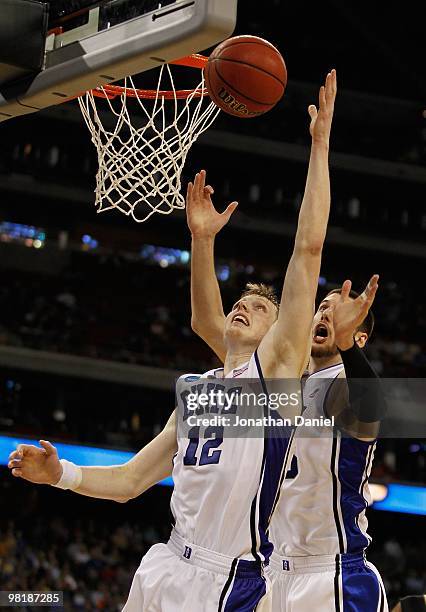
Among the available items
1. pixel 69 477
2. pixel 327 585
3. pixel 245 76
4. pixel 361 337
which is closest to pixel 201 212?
pixel 245 76

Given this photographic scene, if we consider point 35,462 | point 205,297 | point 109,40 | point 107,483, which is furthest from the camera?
point 205,297

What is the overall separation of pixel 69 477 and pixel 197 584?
70cm

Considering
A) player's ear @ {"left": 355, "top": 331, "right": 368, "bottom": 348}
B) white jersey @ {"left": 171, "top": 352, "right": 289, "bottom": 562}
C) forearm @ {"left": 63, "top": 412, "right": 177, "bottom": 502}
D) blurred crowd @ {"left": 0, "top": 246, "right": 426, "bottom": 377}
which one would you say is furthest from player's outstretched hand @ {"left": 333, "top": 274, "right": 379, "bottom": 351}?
blurred crowd @ {"left": 0, "top": 246, "right": 426, "bottom": 377}

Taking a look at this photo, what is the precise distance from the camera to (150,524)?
14.3 meters

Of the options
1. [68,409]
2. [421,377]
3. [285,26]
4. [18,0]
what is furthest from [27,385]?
[18,0]

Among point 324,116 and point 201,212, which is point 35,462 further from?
point 324,116

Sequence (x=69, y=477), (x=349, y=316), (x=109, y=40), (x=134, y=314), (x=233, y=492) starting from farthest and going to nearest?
(x=134, y=314) < (x=69, y=477) < (x=349, y=316) < (x=233, y=492) < (x=109, y=40)

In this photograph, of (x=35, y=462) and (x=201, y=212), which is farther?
(x=201, y=212)

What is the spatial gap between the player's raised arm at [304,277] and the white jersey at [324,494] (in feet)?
2.04

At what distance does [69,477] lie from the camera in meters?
3.65

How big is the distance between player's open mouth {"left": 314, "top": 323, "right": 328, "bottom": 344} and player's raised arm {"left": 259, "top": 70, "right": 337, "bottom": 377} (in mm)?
745

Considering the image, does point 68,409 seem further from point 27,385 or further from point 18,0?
point 18,0

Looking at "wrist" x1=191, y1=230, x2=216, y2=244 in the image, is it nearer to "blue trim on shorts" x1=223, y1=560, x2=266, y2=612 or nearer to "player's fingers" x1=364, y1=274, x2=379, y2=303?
"player's fingers" x1=364, y1=274, x2=379, y2=303

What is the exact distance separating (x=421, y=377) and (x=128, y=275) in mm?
5565
